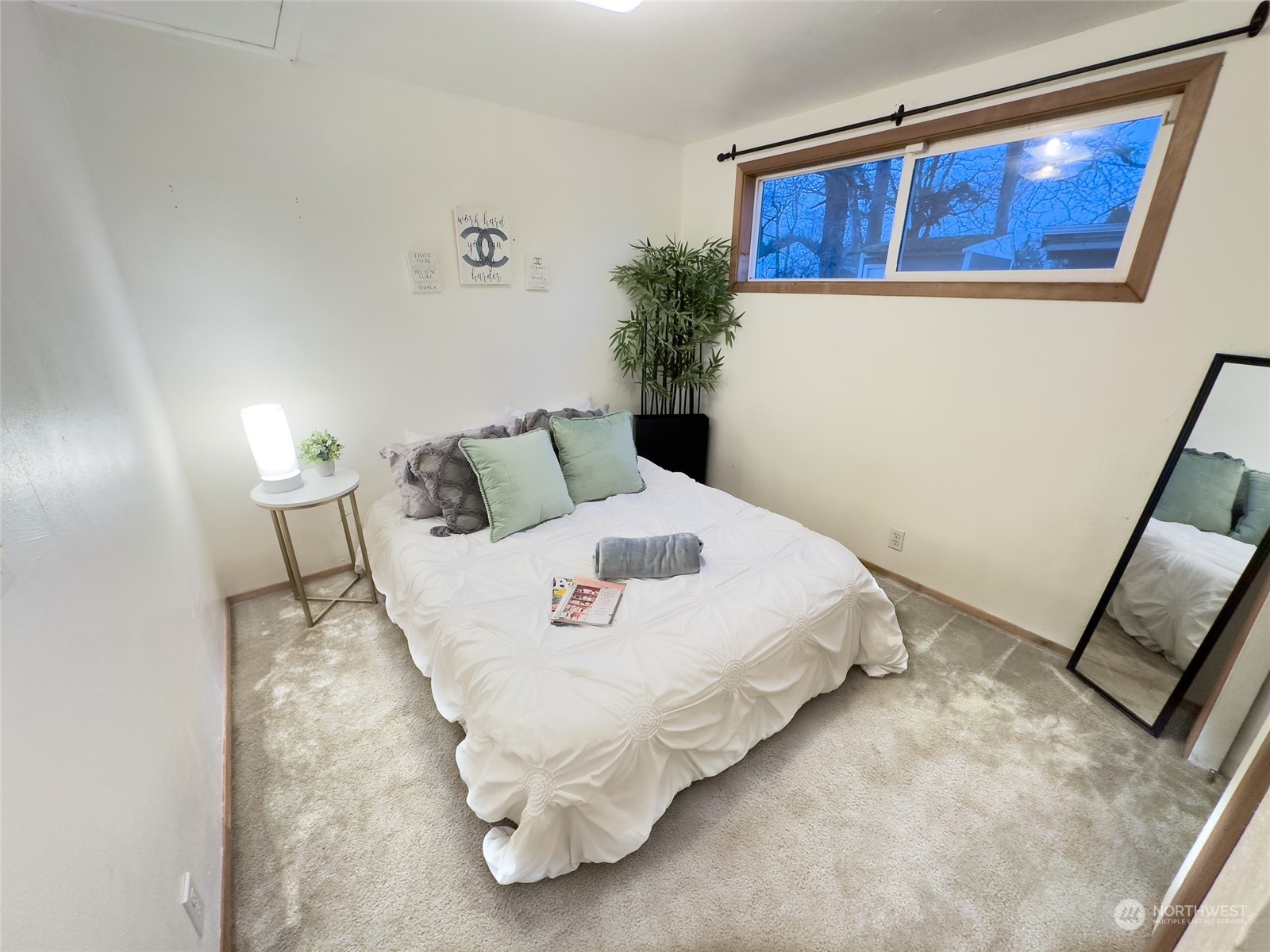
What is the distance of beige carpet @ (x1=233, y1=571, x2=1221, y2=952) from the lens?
1.26 metres

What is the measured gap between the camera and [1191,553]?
1786 millimetres

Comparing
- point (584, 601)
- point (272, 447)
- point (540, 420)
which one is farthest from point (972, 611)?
point (272, 447)

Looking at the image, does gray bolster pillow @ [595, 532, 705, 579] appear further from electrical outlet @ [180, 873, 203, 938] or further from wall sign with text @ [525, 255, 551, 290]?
wall sign with text @ [525, 255, 551, 290]

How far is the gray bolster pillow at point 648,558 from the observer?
1868 millimetres

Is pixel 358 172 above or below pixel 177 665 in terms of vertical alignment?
above

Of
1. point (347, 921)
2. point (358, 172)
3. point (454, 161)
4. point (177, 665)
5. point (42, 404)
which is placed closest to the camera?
point (42, 404)

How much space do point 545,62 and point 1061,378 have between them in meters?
2.51

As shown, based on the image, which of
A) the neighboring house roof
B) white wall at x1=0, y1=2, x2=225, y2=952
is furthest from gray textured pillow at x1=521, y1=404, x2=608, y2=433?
the neighboring house roof

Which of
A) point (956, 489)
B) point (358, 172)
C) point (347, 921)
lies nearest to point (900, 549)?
point (956, 489)

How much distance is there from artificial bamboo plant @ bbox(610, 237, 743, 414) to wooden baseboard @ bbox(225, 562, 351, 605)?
82.4 inches

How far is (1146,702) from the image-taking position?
6.09ft

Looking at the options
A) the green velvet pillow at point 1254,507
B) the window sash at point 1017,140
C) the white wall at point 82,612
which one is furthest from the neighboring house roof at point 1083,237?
the white wall at point 82,612

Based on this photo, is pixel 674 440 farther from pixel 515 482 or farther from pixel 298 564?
pixel 298 564

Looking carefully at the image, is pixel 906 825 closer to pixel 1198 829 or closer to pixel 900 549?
pixel 1198 829
